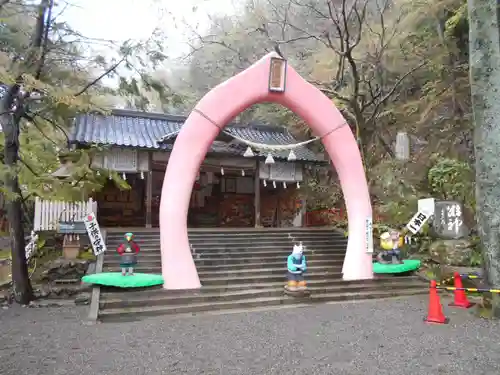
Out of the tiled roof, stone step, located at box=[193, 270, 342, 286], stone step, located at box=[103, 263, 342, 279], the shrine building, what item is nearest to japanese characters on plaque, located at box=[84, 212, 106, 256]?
stone step, located at box=[103, 263, 342, 279]

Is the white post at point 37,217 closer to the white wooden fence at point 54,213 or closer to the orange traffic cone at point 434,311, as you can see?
the white wooden fence at point 54,213

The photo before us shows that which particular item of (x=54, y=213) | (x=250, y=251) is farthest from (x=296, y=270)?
(x=54, y=213)

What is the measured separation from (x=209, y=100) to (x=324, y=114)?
3.00 m

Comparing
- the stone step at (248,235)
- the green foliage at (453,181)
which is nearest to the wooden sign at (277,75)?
the stone step at (248,235)

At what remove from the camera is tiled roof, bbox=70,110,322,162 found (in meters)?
13.6

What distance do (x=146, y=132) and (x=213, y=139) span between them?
6381 mm

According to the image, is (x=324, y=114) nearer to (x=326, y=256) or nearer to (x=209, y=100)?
(x=209, y=100)

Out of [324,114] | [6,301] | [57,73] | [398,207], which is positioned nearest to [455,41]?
[398,207]

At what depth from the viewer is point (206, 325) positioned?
276 inches

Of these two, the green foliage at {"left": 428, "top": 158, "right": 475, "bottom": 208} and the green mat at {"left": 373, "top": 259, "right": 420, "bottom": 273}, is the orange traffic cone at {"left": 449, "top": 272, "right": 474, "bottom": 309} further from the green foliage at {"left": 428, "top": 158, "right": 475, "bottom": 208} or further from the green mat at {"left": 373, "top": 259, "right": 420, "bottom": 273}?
the green foliage at {"left": 428, "top": 158, "right": 475, "bottom": 208}

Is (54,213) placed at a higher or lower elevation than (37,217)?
higher

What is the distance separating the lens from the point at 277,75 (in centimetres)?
970

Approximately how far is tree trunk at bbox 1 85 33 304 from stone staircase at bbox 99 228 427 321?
1.73 m

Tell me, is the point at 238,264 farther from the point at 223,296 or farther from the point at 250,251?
the point at 223,296
